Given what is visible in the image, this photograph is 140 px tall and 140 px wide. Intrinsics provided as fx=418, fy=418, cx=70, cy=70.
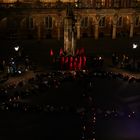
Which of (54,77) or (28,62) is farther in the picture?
(28,62)

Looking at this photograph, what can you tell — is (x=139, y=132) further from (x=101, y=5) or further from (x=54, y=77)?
(x=101, y=5)

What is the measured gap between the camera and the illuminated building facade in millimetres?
52406

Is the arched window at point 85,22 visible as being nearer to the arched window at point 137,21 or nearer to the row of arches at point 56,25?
the row of arches at point 56,25

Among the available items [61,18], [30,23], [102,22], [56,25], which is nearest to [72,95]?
[61,18]

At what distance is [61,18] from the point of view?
176ft

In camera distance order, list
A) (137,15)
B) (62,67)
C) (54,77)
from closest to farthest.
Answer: (54,77) → (62,67) → (137,15)

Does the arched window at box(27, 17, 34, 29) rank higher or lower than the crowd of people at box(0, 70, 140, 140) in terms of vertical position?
higher

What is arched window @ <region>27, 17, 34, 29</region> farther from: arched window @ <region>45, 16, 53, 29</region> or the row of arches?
arched window @ <region>45, 16, 53, 29</region>

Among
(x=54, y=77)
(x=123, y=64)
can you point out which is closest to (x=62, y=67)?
(x=54, y=77)

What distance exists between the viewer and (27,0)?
54312mm

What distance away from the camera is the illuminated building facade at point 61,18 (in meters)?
52.4

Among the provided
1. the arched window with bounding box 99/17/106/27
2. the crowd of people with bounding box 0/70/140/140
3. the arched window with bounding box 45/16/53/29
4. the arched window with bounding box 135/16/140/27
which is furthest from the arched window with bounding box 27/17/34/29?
the crowd of people with bounding box 0/70/140/140

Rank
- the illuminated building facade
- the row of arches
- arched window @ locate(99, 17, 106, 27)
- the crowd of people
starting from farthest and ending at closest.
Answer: arched window @ locate(99, 17, 106, 27) < the row of arches < the illuminated building facade < the crowd of people

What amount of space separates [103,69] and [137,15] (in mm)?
16165
